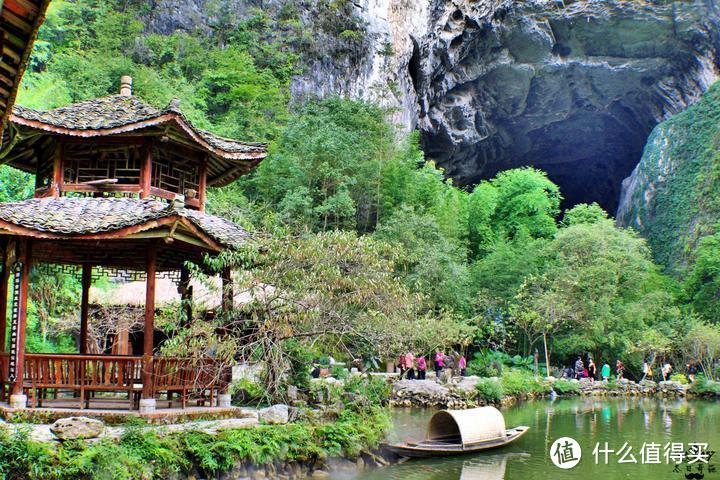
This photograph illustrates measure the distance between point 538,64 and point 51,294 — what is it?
29.5 m

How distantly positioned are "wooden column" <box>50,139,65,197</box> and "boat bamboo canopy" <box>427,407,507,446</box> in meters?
8.03

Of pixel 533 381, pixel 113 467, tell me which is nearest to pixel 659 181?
pixel 533 381

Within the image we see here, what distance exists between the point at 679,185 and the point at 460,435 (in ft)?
98.1

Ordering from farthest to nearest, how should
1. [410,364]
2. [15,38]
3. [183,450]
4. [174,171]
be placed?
[410,364] < [174,171] < [183,450] < [15,38]

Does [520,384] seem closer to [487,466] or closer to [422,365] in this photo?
[422,365]

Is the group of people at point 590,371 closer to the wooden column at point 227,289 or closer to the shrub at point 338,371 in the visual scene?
the shrub at point 338,371

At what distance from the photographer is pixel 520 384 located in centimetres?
2400

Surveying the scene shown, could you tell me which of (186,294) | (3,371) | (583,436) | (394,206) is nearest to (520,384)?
(583,436)

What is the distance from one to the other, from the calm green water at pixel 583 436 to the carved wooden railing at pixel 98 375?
3.07 m

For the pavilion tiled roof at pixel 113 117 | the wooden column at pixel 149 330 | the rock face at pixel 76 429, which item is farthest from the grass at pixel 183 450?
the pavilion tiled roof at pixel 113 117

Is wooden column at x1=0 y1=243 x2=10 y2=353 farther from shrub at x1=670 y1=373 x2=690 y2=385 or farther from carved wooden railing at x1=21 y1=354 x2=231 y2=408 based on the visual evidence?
shrub at x1=670 y1=373 x2=690 y2=385

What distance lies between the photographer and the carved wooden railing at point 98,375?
10.5 metres

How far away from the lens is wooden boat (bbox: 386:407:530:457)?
12.4m

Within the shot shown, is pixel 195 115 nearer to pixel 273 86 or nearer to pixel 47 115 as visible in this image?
pixel 273 86
